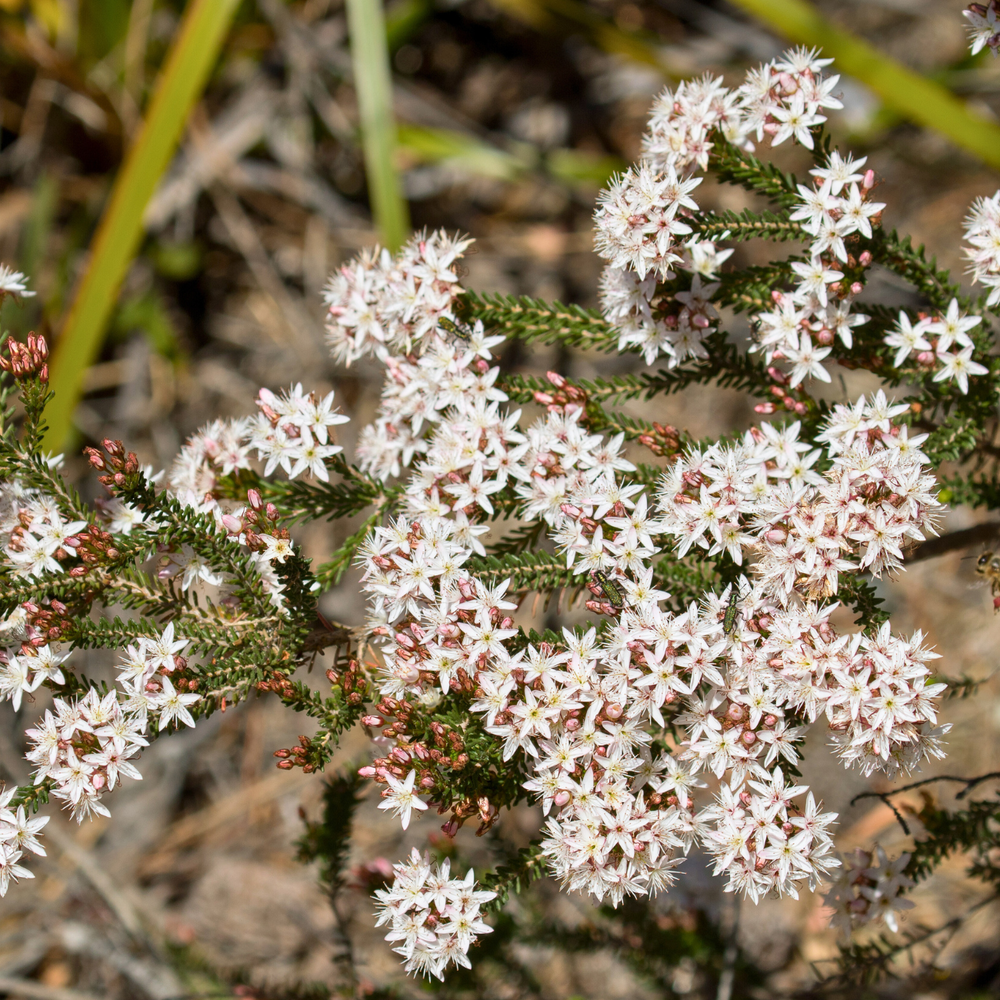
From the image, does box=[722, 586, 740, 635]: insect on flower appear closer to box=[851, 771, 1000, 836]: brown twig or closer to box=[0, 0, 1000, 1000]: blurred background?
box=[851, 771, 1000, 836]: brown twig

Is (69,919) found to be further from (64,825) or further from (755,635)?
(755,635)

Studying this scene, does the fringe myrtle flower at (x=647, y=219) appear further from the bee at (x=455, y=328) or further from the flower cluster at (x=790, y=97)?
the bee at (x=455, y=328)

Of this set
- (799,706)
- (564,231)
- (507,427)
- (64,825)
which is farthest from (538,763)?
(564,231)

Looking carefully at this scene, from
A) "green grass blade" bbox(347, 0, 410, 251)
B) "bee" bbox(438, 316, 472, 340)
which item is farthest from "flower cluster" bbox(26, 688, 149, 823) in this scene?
"green grass blade" bbox(347, 0, 410, 251)

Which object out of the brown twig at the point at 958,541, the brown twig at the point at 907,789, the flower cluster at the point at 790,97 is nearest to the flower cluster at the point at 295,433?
the flower cluster at the point at 790,97

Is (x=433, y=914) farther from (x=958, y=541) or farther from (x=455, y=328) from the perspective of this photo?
(x=958, y=541)
